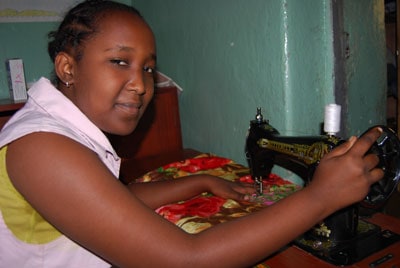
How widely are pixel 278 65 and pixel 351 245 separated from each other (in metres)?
0.61

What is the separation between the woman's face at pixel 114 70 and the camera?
0.79 meters

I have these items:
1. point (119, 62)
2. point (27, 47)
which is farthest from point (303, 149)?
point (27, 47)

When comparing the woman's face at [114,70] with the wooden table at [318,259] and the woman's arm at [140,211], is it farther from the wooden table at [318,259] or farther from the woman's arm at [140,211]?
the wooden table at [318,259]

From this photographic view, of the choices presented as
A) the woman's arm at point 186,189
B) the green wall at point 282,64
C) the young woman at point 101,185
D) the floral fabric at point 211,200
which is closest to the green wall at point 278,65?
the green wall at point 282,64

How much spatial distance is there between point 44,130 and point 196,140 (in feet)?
3.68

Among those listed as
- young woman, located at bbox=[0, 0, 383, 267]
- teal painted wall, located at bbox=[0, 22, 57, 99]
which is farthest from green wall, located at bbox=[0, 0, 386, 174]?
teal painted wall, located at bbox=[0, 22, 57, 99]

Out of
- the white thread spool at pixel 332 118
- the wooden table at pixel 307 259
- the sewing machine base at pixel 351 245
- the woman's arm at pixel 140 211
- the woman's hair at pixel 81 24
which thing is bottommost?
the wooden table at pixel 307 259

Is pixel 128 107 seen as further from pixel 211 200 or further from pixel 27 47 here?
pixel 27 47

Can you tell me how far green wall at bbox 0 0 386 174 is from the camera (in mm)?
1190

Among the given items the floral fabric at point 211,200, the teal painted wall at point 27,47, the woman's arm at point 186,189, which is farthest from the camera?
the teal painted wall at point 27,47

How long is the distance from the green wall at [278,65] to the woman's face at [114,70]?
518mm

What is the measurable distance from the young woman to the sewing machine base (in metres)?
0.25

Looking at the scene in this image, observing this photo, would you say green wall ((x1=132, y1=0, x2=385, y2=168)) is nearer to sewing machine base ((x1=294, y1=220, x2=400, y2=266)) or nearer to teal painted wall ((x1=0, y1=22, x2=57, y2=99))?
sewing machine base ((x1=294, y1=220, x2=400, y2=266))

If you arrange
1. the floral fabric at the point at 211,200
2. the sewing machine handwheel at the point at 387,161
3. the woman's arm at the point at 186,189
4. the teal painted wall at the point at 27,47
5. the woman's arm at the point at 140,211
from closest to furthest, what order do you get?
the woman's arm at the point at 140,211, the sewing machine handwheel at the point at 387,161, the floral fabric at the point at 211,200, the woman's arm at the point at 186,189, the teal painted wall at the point at 27,47
